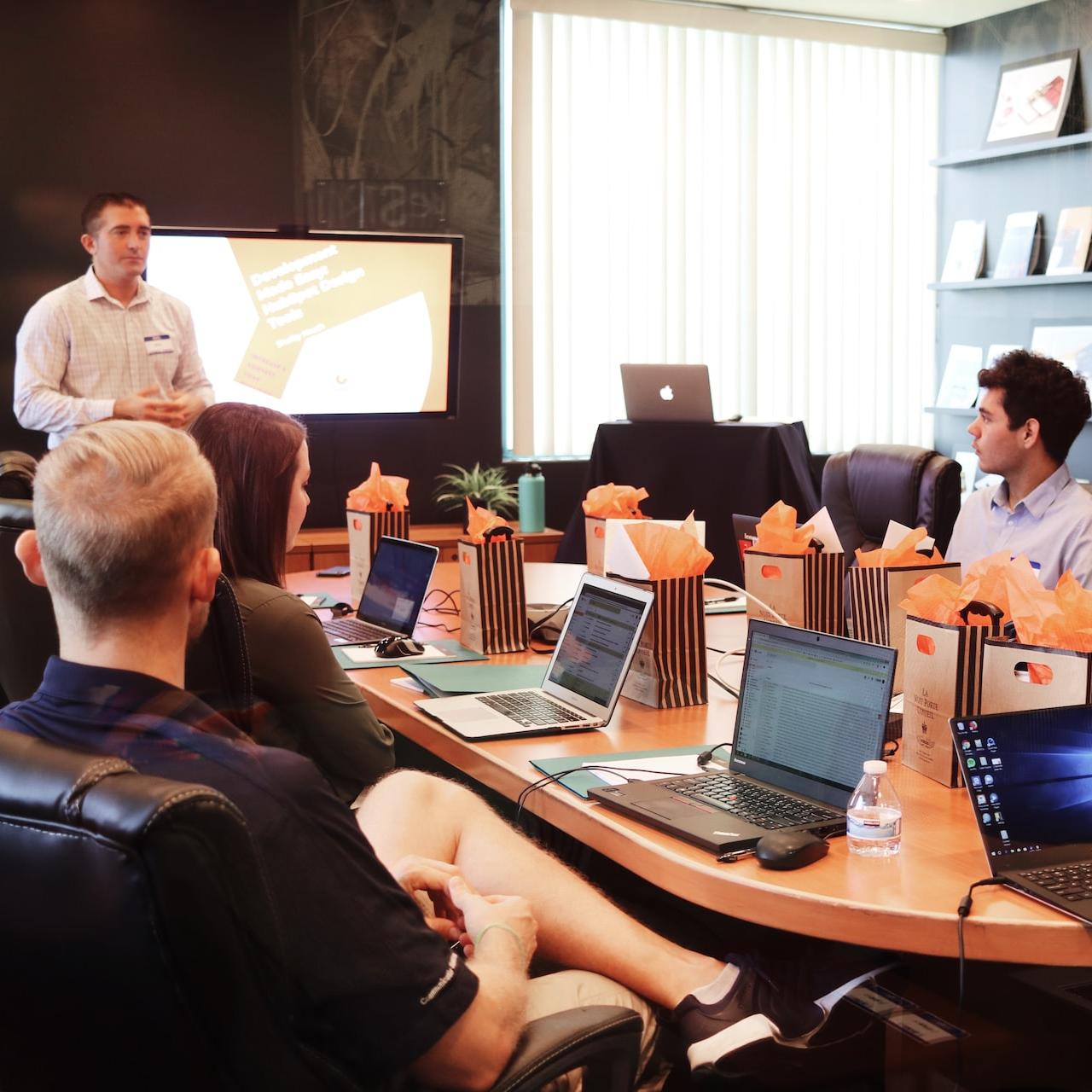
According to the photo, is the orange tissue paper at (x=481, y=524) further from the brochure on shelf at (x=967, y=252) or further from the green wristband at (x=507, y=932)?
the brochure on shelf at (x=967, y=252)

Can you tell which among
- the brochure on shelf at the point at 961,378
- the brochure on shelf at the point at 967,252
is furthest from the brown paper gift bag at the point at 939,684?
A: the brochure on shelf at the point at 967,252

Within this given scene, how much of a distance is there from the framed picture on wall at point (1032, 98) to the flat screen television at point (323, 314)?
2.55m

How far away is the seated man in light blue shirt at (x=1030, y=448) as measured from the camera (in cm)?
331

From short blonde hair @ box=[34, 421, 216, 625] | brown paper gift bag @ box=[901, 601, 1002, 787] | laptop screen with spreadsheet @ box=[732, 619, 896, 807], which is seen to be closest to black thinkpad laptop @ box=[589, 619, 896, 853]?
laptop screen with spreadsheet @ box=[732, 619, 896, 807]

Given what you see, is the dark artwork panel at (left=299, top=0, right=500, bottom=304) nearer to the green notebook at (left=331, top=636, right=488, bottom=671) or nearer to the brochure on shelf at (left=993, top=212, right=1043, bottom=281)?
the brochure on shelf at (left=993, top=212, right=1043, bottom=281)

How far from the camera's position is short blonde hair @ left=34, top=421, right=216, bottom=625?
121cm

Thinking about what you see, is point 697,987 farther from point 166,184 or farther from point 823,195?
point 823,195

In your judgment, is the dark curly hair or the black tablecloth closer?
the dark curly hair

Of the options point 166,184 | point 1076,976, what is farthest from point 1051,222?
point 1076,976

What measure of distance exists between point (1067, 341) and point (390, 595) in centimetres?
372

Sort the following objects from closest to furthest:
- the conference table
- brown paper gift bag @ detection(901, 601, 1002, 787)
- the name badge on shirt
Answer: the conference table, brown paper gift bag @ detection(901, 601, 1002, 787), the name badge on shirt

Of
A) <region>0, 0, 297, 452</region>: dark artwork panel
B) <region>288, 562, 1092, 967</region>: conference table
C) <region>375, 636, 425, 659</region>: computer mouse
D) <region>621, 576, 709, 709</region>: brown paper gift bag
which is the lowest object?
<region>288, 562, 1092, 967</region>: conference table

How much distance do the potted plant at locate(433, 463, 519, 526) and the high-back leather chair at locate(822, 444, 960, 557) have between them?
80.1 inches

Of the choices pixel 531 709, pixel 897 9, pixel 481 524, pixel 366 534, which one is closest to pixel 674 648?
pixel 531 709
